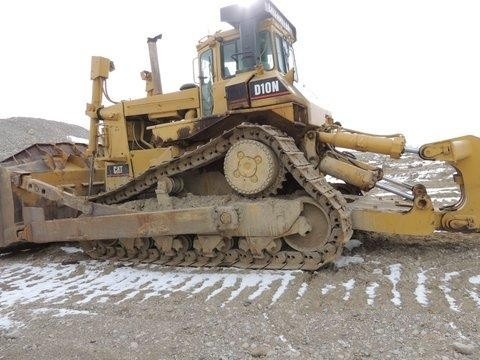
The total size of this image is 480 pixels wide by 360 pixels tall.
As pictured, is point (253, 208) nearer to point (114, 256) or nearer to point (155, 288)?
point (155, 288)

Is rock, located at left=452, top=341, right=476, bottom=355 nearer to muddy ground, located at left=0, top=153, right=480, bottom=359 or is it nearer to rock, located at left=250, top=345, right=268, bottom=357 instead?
muddy ground, located at left=0, top=153, right=480, bottom=359

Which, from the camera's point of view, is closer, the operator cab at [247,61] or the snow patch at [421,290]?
the snow patch at [421,290]

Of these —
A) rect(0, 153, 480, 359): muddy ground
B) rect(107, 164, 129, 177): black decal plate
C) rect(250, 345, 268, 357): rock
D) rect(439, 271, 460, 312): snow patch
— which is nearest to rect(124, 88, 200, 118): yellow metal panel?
rect(107, 164, 129, 177): black decal plate

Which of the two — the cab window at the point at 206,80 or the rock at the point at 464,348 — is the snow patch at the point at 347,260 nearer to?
the rock at the point at 464,348

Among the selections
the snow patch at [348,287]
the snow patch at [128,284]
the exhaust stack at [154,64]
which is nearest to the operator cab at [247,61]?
the exhaust stack at [154,64]

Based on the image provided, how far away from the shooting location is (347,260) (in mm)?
4953

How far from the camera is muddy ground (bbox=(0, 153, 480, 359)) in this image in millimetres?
3041

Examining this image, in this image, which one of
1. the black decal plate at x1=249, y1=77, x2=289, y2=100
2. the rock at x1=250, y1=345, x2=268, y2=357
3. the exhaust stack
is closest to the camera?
the rock at x1=250, y1=345, x2=268, y2=357

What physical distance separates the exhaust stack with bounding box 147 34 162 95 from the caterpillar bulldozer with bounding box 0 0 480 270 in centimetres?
116

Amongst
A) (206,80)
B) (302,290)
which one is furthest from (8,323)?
(206,80)

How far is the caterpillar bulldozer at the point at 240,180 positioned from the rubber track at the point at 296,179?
2cm

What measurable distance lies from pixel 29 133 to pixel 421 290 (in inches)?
1006

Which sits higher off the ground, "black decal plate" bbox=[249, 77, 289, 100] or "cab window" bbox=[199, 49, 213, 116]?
"cab window" bbox=[199, 49, 213, 116]

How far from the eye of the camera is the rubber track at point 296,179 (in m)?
4.72
